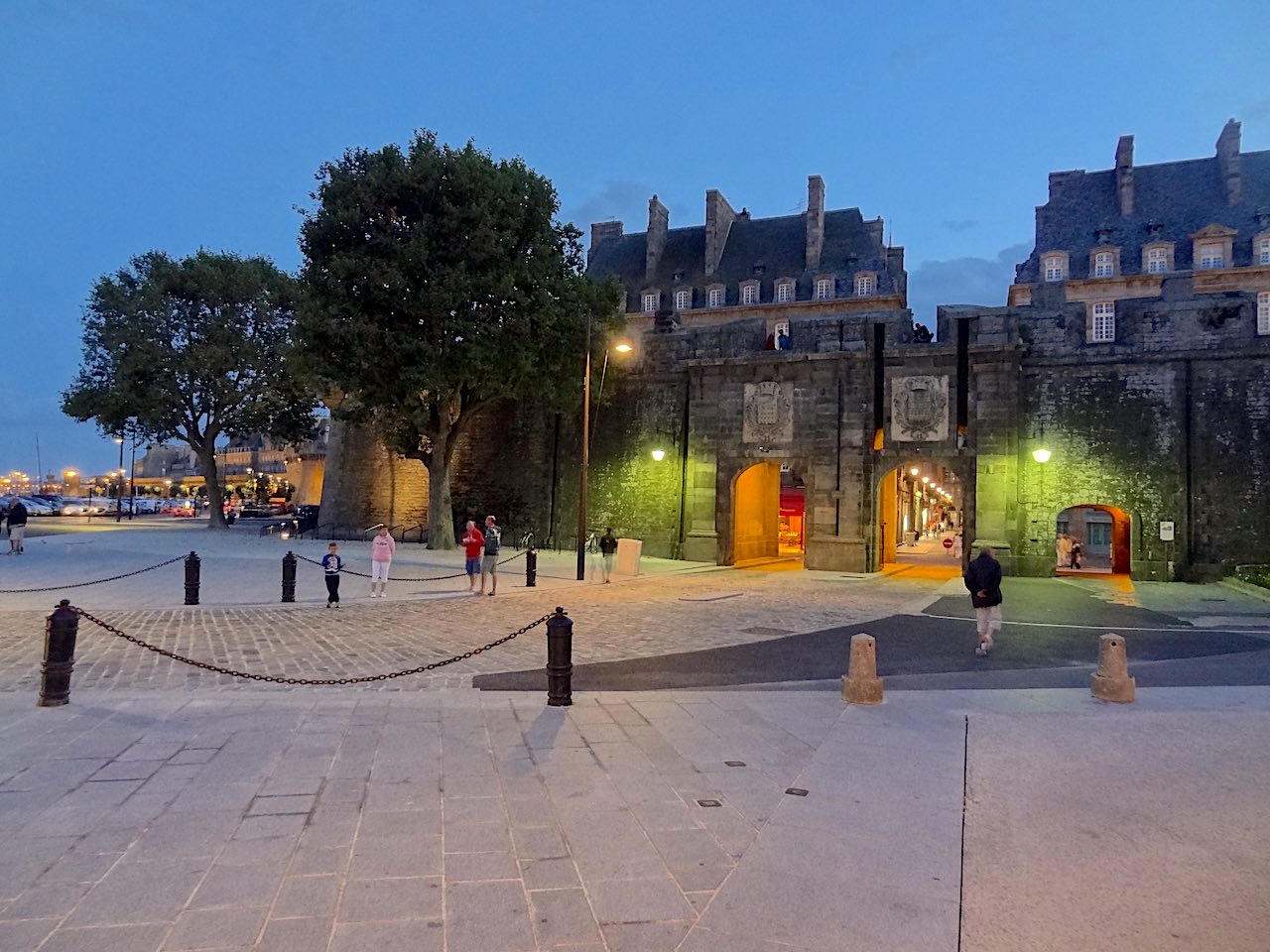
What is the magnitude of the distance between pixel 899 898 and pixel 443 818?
8.02ft

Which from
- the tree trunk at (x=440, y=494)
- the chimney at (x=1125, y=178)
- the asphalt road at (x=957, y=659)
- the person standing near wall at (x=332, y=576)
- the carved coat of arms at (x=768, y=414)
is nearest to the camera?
the asphalt road at (x=957, y=659)

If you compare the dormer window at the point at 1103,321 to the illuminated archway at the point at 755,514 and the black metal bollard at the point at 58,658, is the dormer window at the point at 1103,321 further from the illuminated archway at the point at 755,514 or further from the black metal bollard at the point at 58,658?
the black metal bollard at the point at 58,658

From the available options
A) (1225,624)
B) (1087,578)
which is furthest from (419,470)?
(1225,624)

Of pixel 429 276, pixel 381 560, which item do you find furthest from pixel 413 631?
pixel 429 276

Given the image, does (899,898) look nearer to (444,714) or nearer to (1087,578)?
(444,714)

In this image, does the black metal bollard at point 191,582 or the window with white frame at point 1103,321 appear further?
the window with white frame at point 1103,321

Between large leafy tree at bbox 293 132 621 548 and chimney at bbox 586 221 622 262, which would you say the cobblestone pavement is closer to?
large leafy tree at bbox 293 132 621 548

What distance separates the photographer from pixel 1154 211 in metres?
43.0

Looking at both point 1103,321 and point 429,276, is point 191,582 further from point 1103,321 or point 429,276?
point 1103,321

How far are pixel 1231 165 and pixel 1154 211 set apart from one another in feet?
12.7

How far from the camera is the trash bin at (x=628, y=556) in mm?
20766

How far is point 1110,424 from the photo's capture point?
23594 mm

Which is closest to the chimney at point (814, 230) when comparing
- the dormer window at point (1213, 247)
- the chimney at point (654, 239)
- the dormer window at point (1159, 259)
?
the chimney at point (654, 239)

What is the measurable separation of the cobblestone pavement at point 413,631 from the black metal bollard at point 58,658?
84 cm
